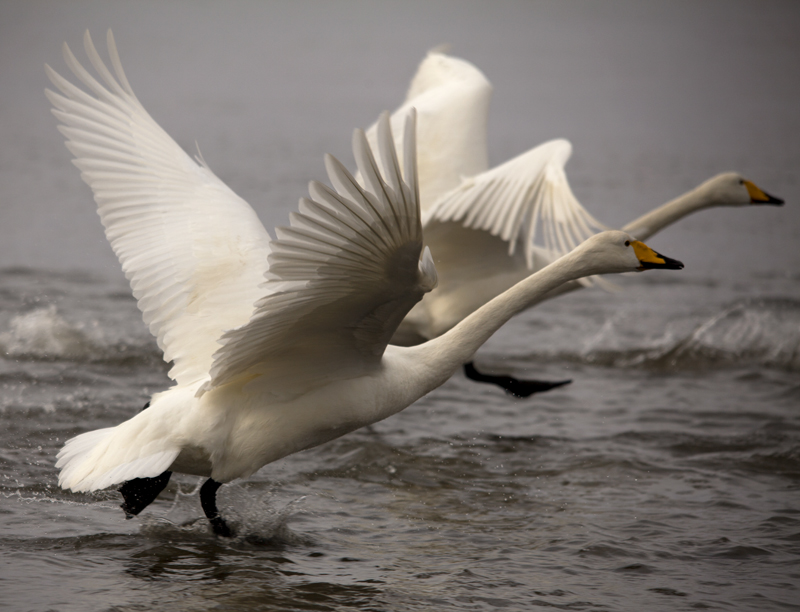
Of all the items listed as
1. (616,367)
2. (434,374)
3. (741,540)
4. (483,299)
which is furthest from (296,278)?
(616,367)

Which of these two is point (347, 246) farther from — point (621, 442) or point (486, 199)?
point (621, 442)

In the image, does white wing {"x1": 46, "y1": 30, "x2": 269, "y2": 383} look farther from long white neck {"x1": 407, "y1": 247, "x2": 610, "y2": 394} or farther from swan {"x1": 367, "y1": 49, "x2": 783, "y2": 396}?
swan {"x1": 367, "y1": 49, "x2": 783, "y2": 396}

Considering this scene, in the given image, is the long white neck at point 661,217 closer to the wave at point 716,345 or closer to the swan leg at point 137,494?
the wave at point 716,345

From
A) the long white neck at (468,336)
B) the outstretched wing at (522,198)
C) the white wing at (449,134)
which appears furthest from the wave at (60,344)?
the long white neck at (468,336)

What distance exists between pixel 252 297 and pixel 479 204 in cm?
198

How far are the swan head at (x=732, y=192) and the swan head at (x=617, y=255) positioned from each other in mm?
3176

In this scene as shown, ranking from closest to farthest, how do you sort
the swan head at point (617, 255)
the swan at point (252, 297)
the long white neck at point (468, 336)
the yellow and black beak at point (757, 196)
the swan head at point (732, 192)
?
the swan at point (252, 297) < the long white neck at point (468, 336) < the swan head at point (617, 255) < the swan head at point (732, 192) < the yellow and black beak at point (757, 196)

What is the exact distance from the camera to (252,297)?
4.93 meters

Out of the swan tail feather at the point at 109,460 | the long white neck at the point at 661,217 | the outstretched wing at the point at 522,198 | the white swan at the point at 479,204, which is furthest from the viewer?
the long white neck at the point at 661,217

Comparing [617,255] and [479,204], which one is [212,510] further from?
[479,204]

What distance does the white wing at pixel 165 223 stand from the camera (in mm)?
4914

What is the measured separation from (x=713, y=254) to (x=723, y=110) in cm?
1024

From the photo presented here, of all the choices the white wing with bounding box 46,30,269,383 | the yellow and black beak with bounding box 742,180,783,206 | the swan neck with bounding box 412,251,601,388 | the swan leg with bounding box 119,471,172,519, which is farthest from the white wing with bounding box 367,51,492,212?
the swan leg with bounding box 119,471,172,519

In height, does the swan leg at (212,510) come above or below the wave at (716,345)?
below
